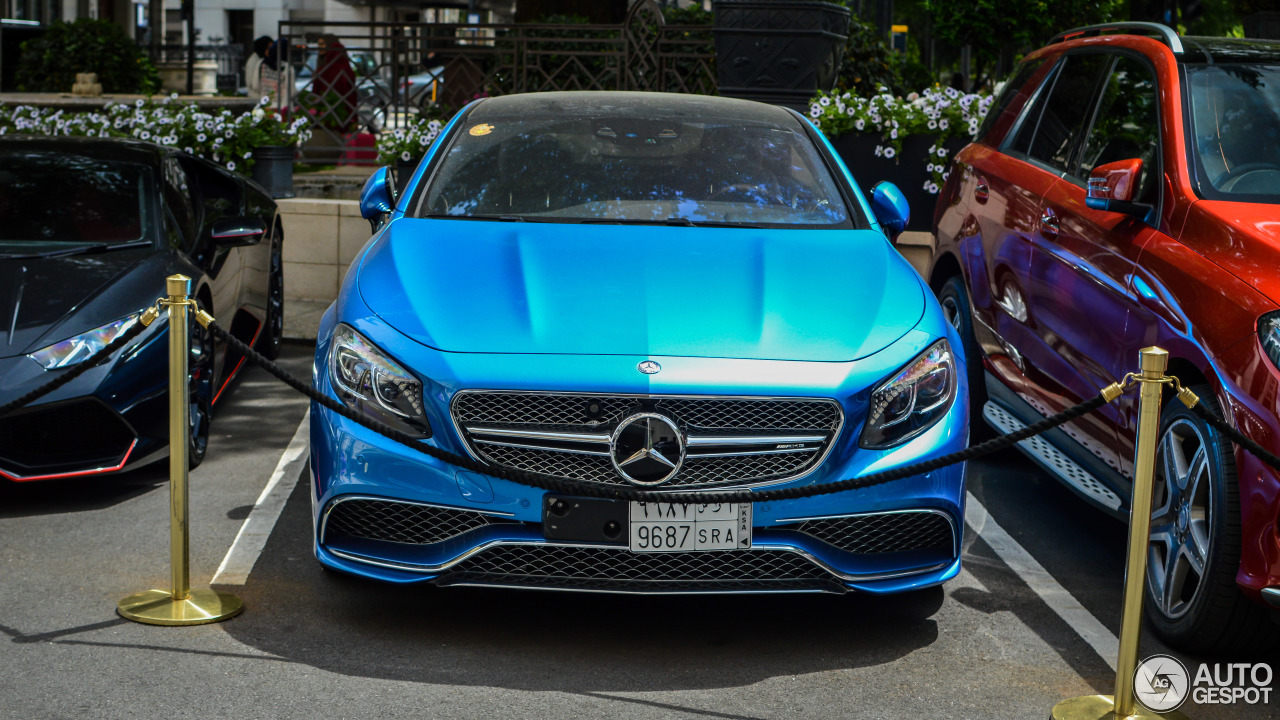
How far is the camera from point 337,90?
43.6ft

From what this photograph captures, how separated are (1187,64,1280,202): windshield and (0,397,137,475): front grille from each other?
12.6 feet

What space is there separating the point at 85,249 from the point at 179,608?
2.25 m

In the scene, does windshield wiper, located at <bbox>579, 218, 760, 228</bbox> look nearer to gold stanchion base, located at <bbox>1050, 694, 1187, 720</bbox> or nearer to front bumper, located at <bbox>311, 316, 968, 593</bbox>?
front bumper, located at <bbox>311, 316, 968, 593</bbox>

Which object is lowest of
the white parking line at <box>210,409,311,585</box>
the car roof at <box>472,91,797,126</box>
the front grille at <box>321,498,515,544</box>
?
the white parking line at <box>210,409,311,585</box>

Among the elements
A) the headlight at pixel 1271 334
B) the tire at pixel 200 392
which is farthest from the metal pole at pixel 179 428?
the headlight at pixel 1271 334

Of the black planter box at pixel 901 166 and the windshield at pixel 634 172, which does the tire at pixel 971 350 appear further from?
the black planter box at pixel 901 166

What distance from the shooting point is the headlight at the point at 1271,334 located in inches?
144

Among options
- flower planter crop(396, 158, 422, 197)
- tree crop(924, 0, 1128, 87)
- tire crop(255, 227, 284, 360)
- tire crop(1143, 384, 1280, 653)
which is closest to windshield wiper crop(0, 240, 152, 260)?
tire crop(255, 227, 284, 360)

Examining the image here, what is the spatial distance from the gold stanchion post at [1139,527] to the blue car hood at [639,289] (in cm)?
75

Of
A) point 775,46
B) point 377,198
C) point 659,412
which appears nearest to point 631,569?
point 659,412

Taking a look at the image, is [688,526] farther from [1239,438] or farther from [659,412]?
[1239,438]

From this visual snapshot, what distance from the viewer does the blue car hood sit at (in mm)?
3912

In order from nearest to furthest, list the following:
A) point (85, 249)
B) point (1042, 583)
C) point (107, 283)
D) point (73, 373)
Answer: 1. point (73, 373)
2. point (1042, 583)
3. point (107, 283)
4. point (85, 249)

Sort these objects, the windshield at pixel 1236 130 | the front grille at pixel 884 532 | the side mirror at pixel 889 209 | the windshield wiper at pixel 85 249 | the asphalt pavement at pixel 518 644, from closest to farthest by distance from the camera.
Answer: the asphalt pavement at pixel 518 644 < the front grille at pixel 884 532 < the windshield at pixel 1236 130 < the side mirror at pixel 889 209 < the windshield wiper at pixel 85 249
